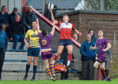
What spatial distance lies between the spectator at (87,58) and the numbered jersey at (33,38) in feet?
8.11

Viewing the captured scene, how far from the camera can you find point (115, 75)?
2228cm

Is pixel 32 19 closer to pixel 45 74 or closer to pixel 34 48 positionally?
pixel 45 74

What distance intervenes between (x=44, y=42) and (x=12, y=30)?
494 cm

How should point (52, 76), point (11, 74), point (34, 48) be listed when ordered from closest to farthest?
point (52, 76) < point (34, 48) < point (11, 74)

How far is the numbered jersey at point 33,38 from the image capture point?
1767 cm

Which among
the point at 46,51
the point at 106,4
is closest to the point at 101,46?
the point at 46,51

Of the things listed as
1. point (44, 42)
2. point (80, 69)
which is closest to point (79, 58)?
point (80, 69)

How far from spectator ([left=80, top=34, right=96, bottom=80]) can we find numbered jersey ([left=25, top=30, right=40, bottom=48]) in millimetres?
2472

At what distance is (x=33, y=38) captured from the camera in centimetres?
1773

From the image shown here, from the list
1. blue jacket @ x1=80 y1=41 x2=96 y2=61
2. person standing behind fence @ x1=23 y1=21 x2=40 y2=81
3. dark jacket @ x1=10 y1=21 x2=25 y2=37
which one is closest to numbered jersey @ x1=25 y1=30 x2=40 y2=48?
person standing behind fence @ x1=23 y1=21 x2=40 y2=81

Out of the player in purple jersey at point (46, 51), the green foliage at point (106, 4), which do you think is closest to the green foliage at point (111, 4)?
the green foliage at point (106, 4)

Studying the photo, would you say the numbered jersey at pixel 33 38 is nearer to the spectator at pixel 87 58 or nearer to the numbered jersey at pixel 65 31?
the numbered jersey at pixel 65 31

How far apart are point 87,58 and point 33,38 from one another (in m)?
2.90

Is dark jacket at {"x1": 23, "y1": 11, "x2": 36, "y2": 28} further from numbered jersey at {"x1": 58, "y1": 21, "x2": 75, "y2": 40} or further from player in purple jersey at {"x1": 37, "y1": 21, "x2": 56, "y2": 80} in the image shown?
player in purple jersey at {"x1": 37, "y1": 21, "x2": 56, "y2": 80}
